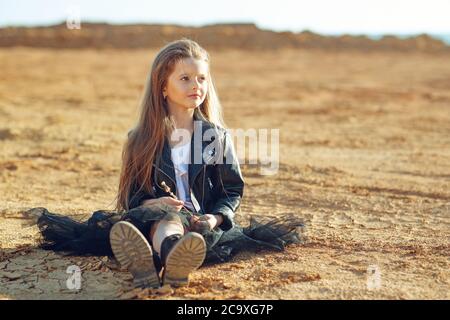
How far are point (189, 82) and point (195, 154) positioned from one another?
1.30 feet

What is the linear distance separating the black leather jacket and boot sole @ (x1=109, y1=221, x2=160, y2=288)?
57 centimetres

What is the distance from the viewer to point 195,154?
12.1ft

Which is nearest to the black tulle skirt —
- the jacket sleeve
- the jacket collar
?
the jacket sleeve

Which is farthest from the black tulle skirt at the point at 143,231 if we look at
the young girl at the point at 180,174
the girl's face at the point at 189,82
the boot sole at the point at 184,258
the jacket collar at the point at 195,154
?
the girl's face at the point at 189,82

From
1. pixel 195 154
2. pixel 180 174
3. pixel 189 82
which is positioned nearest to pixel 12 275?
pixel 180 174

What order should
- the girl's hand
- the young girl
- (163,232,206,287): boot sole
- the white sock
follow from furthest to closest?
the young girl
the girl's hand
the white sock
(163,232,206,287): boot sole

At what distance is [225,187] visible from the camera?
147 inches

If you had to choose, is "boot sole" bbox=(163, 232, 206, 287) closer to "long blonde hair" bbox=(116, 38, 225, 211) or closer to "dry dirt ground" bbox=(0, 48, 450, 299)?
"dry dirt ground" bbox=(0, 48, 450, 299)

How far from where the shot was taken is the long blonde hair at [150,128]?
365cm

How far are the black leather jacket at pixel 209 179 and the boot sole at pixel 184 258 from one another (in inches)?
22.9

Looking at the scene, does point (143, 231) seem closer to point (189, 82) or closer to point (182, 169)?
point (182, 169)

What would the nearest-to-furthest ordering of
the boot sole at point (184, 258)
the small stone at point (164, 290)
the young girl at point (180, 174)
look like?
1. the boot sole at point (184, 258)
2. the small stone at point (164, 290)
3. the young girl at point (180, 174)

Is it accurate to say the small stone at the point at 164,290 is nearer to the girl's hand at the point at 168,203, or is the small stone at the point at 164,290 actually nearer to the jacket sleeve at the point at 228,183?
the girl's hand at the point at 168,203

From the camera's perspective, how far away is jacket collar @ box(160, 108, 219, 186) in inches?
144
